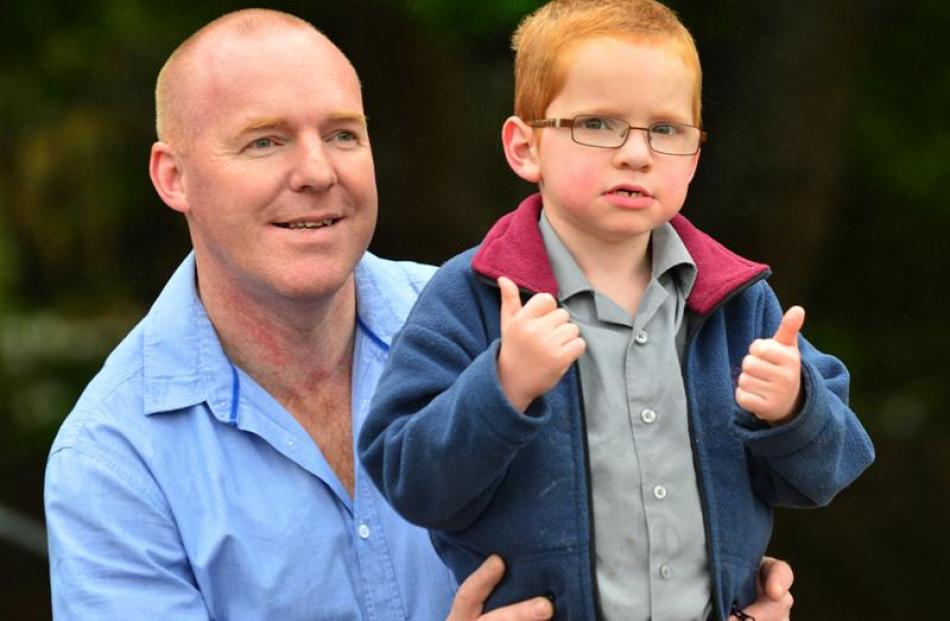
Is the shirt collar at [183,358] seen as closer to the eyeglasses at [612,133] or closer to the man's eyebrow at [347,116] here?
the man's eyebrow at [347,116]

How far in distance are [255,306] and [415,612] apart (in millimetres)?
650

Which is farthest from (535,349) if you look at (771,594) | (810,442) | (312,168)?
(312,168)

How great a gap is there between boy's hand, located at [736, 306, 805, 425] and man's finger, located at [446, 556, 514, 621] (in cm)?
45

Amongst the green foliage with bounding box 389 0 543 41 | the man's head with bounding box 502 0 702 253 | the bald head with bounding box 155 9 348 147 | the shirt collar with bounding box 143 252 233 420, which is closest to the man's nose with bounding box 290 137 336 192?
the bald head with bounding box 155 9 348 147

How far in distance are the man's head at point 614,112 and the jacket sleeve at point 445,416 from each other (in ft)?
0.74

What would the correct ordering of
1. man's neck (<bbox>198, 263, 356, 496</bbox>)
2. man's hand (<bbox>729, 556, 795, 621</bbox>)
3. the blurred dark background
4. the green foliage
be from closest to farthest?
man's hand (<bbox>729, 556, 795, 621</bbox>) → man's neck (<bbox>198, 263, 356, 496</bbox>) → the green foliage → the blurred dark background

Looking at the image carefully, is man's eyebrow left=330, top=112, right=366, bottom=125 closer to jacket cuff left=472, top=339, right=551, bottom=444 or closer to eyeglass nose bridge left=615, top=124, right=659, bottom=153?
eyeglass nose bridge left=615, top=124, right=659, bottom=153

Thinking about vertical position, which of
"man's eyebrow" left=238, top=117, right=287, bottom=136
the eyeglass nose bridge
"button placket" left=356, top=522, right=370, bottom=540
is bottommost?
"button placket" left=356, top=522, right=370, bottom=540

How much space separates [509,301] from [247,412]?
926 millimetres

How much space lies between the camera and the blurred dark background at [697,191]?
6.52 metres

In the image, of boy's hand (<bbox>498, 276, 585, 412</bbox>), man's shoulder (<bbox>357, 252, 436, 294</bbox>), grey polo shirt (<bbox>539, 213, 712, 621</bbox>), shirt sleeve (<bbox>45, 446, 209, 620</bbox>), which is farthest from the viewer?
man's shoulder (<bbox>357, 252, 436, 294</bbox>)

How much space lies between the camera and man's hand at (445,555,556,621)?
8.50ft

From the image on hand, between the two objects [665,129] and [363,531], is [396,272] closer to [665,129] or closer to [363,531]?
[363,531]

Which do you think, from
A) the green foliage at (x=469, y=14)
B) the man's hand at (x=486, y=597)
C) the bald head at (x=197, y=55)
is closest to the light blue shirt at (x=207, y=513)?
the bald head at (x=197, y=55)
